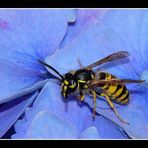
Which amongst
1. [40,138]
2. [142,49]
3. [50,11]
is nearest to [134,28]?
[142,49]

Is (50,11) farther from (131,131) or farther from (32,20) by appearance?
(131,131)

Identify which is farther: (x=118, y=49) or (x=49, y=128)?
(x=118, y=49)

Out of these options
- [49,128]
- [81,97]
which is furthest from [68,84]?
[49,128]

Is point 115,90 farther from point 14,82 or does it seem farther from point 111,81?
point 14,82

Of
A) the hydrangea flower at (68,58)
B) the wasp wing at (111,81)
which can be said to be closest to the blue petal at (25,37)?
the hydrangea flower at (68,58)

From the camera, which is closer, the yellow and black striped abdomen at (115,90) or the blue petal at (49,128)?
the blue petal at (49,128)

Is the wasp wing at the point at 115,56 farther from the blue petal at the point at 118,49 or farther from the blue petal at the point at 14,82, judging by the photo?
the blue petal at the point at 14,82
